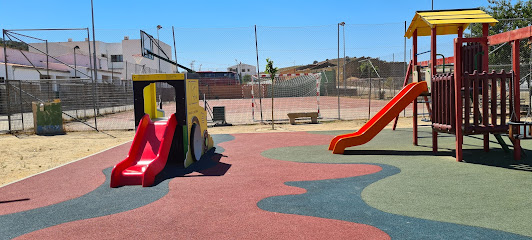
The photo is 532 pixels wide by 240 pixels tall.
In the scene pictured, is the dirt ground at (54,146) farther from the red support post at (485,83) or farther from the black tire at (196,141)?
the red support post at (485,83)

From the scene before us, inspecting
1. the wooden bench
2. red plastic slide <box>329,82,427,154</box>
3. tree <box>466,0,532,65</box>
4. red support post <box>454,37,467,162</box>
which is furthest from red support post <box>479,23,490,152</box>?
tree <box>466,0,532,65</box>

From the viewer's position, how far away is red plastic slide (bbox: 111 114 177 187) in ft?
21.0

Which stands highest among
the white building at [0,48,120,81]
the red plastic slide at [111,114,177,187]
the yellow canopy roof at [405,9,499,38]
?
the white building at [0,48,120,81]

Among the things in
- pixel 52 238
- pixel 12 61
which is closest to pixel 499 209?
A: pixel 52 238

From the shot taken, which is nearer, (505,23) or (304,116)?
(304,116)

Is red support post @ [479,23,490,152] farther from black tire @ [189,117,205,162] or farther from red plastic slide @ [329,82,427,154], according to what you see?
black tire @ [189,117,205,162]

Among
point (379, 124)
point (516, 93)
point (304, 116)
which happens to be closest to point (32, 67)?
point (304, 116)

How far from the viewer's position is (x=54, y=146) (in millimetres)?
11578

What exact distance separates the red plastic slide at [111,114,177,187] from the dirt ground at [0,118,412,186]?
89.4 inches

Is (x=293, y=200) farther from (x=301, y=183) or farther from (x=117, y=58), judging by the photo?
(x=117, y=58)

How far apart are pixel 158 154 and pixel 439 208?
4498 mm

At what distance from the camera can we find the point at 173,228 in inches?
→ 169

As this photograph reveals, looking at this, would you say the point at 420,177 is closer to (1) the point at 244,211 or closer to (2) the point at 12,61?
(1) the point at 244,211

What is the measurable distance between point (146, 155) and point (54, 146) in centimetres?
582
